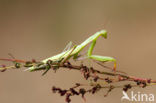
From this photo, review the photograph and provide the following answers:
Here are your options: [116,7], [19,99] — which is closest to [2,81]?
[19,99]

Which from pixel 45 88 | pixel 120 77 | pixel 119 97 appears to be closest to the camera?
pixel 120 77

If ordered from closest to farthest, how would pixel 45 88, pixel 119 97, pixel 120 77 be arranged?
pixel 120 77 < pixel 119 97 < pixel 45 88

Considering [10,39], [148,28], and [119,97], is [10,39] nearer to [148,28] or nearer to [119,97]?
[119,97]

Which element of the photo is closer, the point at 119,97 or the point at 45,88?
the point at 119,97

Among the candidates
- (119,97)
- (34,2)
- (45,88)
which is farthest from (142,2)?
(45,88)

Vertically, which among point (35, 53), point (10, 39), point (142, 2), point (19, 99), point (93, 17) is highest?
point (142, 2)

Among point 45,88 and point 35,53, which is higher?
point 35,53
